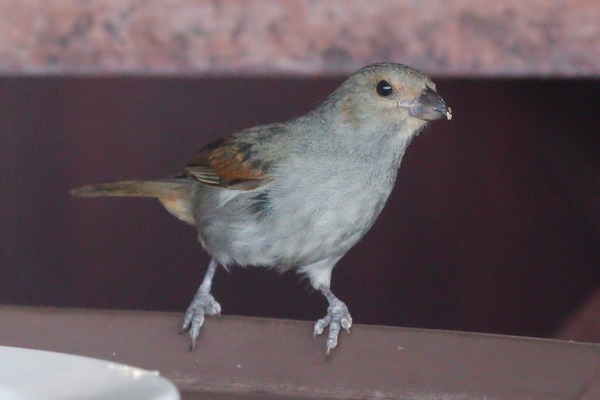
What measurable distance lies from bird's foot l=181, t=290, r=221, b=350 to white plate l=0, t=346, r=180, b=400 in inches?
24.8

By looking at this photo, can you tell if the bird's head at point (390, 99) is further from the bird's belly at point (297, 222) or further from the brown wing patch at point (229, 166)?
the brown wing patch at point (229, 166)

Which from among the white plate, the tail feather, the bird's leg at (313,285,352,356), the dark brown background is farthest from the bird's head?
the dark brown background

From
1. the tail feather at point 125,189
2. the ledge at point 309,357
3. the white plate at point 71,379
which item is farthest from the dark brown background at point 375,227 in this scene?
the white plate at point 71,379

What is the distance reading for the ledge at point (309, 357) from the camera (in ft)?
6.24

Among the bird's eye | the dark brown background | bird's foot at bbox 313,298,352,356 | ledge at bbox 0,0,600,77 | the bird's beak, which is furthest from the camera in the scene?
the dark brown background

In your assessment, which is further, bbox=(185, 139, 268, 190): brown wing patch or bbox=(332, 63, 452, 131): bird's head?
bbox=(185, 139, 268, 190): brown wing patch

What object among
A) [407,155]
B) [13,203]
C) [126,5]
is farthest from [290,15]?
[13,203]

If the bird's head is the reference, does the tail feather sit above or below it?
below

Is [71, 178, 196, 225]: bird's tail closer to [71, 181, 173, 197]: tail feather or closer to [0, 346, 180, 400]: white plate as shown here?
[71, 181, 173, 197]: tail feather

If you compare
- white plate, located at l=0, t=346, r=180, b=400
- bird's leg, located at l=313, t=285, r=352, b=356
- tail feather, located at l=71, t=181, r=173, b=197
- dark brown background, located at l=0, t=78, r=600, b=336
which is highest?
white plate, located at l=0, t=346, r=180, b=400

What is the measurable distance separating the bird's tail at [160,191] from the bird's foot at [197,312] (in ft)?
1.57

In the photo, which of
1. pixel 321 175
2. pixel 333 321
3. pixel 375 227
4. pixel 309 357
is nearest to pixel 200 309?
pixel 333 321

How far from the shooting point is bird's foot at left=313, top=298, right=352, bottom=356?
2.08 m

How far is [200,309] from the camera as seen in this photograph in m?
2.80
